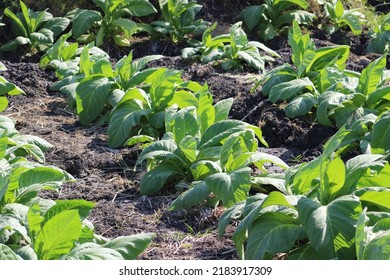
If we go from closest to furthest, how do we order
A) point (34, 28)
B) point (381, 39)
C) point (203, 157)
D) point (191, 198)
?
1. point (191, 198)
2. point (203, 157)
3. point (381, 39)
4. point (34, 28)

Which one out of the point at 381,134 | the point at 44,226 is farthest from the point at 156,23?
the point at 44,226

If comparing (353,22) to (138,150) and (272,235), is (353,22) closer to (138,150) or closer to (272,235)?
(138,150)

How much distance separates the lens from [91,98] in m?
6.47

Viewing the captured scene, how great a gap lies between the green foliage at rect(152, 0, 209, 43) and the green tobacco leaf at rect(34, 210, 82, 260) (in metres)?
4.52

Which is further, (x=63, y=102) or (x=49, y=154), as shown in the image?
(x=63, y=102)

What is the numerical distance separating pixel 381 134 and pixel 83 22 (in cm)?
390

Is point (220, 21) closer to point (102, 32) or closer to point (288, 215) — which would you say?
point (102, 32)

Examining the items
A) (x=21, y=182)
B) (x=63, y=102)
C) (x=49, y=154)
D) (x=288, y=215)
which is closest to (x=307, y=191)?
(x=288, y=215)

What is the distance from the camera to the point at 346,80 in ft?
19.9

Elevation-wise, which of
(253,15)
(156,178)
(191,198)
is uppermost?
(191,198)

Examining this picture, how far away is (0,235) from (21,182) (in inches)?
21.1

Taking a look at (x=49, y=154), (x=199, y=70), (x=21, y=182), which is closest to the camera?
(x=21, y=182)

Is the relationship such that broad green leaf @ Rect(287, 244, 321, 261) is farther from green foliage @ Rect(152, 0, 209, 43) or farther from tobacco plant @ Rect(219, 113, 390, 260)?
green foliage @ Rect(152, 0, 209, 43)

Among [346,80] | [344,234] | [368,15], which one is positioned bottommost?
[368,15]
